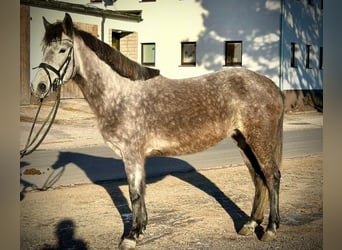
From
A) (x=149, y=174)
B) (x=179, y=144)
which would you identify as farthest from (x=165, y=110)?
(x=149, y=174)

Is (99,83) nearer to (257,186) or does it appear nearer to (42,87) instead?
(42,87)

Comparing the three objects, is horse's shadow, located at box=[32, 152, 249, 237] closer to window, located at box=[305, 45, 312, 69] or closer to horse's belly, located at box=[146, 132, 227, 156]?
horse's belly, located at box=[146, 132, 227, 156]

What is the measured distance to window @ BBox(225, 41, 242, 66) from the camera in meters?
2.62

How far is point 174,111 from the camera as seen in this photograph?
278cm

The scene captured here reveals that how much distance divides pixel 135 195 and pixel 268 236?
2.56 ft

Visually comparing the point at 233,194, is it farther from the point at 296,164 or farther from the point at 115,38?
the point at 115,38

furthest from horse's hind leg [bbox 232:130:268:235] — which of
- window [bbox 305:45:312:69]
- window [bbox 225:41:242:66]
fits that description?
window [bbox 305:45:312:69]

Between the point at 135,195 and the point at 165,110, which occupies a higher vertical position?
the point at 165,110

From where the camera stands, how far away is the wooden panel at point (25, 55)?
237 centimetres

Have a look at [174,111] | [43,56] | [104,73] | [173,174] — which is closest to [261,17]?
[174,111]

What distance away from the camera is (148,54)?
8.57ft

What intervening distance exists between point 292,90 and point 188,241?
1029 mm

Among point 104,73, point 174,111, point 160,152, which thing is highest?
point 104,73
